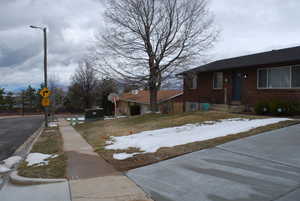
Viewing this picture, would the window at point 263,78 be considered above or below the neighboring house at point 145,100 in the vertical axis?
above

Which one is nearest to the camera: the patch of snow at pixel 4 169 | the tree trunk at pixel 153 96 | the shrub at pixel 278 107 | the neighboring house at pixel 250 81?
the patch of snow at pixel 4 169

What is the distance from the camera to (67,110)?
175 ft

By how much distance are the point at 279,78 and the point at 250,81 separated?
1.95 metres

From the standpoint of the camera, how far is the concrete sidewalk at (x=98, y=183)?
4.63m

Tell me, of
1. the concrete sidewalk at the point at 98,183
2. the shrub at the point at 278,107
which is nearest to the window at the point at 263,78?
the shrub at the point at 278,107

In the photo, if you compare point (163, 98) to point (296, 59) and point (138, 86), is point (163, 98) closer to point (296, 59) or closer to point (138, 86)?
point (138, 86)

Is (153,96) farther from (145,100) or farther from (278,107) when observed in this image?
(145,100)

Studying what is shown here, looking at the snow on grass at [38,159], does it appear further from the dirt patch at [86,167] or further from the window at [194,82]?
the window at [194,82]

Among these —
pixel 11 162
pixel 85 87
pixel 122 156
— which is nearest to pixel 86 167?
pixel 122 156

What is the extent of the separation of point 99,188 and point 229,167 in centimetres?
290

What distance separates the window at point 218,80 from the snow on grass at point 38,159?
1396cm

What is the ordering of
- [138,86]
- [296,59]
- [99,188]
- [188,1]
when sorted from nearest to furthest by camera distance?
[99,188] < [296,59] < [188,1] < [138,86]

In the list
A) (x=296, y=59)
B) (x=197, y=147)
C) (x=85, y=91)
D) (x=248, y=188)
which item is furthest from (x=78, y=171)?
(x=85, y=91)

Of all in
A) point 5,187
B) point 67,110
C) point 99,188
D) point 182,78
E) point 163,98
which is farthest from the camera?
point 67,110
